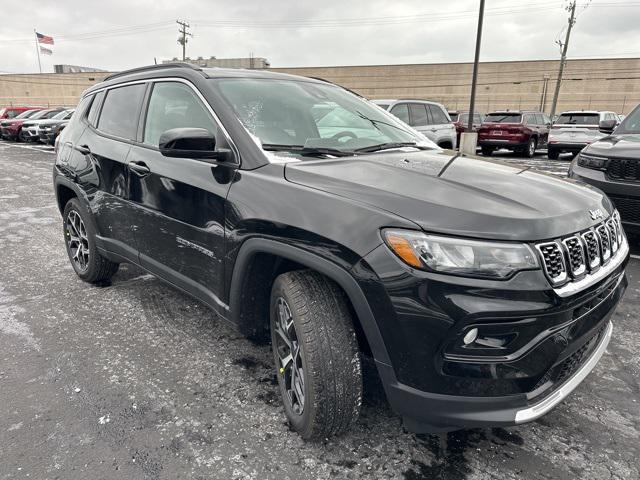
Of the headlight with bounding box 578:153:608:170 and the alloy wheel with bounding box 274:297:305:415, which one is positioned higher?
the headlight with bounding box 578:153:608:170

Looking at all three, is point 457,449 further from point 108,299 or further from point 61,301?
point 61,301

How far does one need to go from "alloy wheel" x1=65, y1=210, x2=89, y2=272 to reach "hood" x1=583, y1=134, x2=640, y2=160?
4.99 metres

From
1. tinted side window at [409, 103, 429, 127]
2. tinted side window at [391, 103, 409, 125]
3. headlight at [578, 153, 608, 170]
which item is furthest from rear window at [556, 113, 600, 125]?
headlight at [578, 153, 608, 170]

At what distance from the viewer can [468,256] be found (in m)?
1.63

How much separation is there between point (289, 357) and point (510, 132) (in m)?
15.6

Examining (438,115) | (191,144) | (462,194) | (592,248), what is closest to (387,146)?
(462,194)

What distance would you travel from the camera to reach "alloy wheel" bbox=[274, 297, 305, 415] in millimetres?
2104

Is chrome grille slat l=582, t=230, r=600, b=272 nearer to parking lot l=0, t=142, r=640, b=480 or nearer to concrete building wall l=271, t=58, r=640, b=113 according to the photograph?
parking lot l=0, t=142, r=640, b=480

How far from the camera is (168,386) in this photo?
2592 mm

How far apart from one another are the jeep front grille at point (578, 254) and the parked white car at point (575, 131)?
14.4m

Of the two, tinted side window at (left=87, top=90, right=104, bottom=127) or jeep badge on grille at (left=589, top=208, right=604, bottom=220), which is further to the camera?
tinted side window at (left=87, top=90, right=104, bottom=127)

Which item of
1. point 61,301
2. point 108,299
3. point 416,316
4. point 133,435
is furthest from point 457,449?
point 61,301

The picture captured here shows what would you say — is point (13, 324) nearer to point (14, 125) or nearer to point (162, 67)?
point (162, 67)

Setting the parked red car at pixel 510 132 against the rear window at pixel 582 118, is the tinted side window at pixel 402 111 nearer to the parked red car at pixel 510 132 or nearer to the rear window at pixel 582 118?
the parked red car at pixel 510 132
